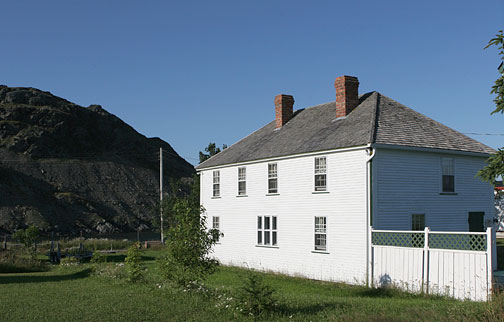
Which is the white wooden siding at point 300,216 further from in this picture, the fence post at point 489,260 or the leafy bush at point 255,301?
the leafy bush at point 255,301

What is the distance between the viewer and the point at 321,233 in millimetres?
21703

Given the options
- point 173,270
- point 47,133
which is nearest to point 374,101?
point 173,270

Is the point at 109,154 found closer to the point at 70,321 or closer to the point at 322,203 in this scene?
the point at 322,203

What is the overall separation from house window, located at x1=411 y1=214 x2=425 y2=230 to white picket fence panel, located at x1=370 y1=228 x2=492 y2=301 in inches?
97.6

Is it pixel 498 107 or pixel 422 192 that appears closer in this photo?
pixel 498 107

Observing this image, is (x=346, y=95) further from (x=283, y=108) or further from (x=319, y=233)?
(x=319, y=233)

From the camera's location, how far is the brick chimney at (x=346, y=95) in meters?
23.6

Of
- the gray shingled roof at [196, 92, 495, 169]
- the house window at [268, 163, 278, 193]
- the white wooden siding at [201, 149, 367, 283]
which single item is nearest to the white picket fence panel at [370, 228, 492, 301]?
the white wooden siding at [201, 149, 367, 283]

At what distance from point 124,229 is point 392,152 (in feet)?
209

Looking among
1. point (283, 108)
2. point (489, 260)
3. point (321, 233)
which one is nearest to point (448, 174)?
point (321, 233)

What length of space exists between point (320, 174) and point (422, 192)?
432 cm

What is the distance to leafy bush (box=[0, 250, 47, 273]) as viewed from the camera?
1015 inches

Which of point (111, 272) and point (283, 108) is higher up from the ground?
point (283, 108)

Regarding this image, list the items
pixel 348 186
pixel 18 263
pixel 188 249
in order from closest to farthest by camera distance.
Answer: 1. pixel 188 249
2. pixel 348 186
3. pixel 18 263
